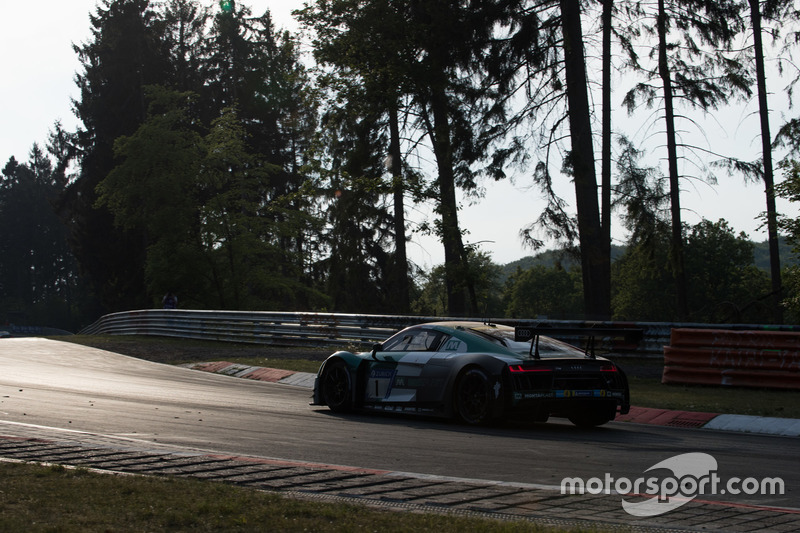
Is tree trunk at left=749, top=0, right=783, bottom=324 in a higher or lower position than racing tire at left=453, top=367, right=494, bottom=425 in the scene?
higher

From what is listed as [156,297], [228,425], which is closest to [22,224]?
[156,297]

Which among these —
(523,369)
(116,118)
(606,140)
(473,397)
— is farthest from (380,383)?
(116,118)

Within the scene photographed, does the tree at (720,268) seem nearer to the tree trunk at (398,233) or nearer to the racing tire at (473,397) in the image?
the tree trunk at (398,233)

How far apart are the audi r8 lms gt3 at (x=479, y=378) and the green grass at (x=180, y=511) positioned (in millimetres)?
4435

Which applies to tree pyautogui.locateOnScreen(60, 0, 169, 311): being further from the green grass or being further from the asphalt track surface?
the green grass

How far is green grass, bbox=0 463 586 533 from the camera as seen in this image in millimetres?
4625

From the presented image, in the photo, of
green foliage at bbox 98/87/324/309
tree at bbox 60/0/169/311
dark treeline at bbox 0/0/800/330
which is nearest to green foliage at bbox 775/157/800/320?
dark treeline at bbox 0/0/800/330

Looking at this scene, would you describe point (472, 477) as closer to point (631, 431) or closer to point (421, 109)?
point (631, 431)

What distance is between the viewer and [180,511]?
4949 mm

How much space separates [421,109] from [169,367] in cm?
1432

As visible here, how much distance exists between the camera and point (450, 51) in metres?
26.0

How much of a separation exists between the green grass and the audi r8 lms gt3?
14.6 feet

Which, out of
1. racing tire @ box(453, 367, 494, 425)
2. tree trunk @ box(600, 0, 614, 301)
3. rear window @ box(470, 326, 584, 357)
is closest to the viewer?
racing tire @ box(453, 367, 494, 425)

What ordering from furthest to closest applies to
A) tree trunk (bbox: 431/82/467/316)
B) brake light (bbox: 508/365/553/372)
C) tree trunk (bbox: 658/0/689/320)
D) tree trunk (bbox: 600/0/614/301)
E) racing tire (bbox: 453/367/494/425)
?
tree trunk (bbox: 431/82/467/316) < tree trunk (bbox: 658/0/689/320) < tree trunk (bbox: 600/0/614/301) < racing tire (bbox: 453/367/494/425) < brake light (bbox: 508/365/553/372)
